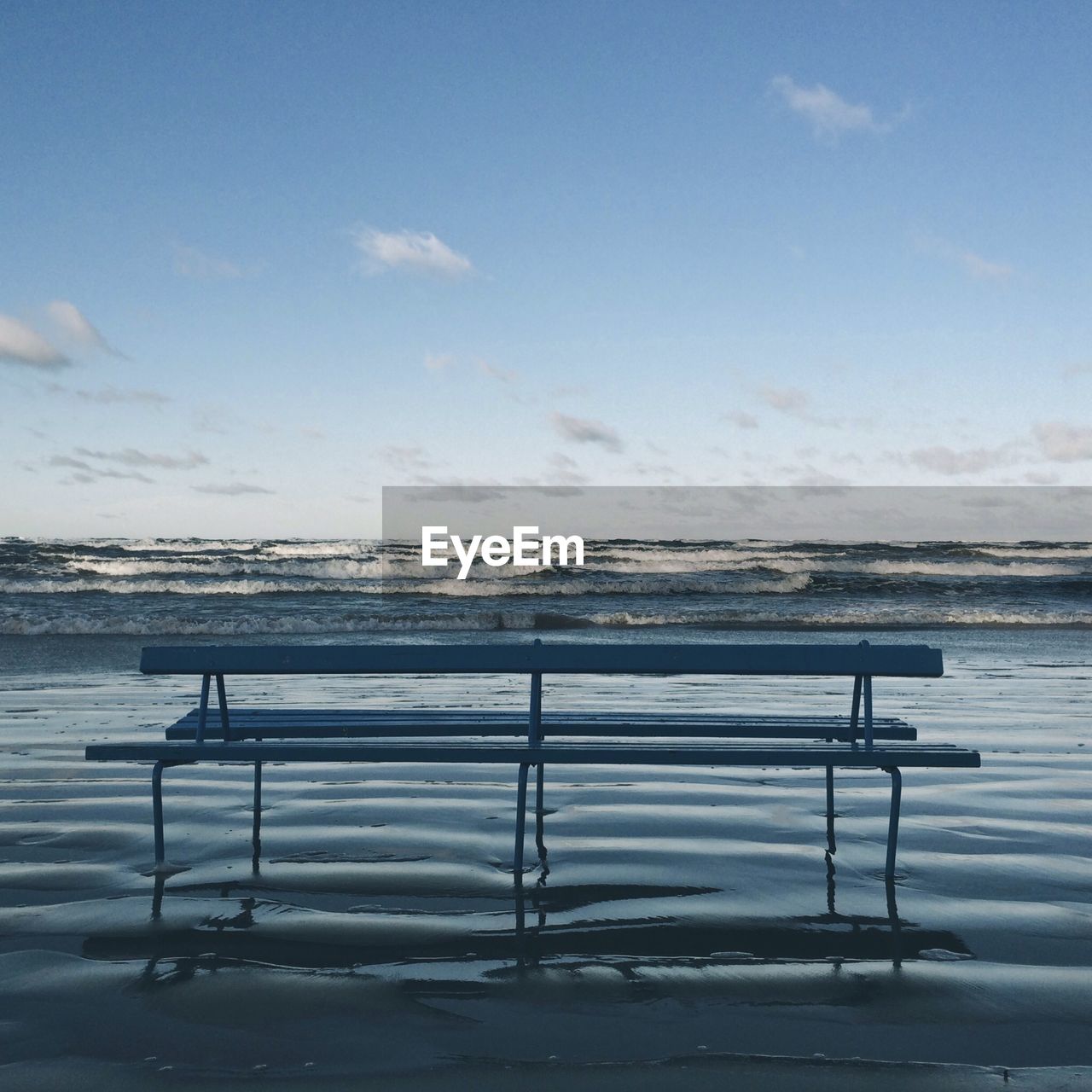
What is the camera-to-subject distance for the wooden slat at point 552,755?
3.62 m

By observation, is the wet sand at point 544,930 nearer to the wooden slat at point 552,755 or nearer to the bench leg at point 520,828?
the bench leg at point 520,828

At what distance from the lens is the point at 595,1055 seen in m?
2.33

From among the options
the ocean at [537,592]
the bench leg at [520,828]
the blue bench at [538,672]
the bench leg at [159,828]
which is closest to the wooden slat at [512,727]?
the blue bench at [538,672]

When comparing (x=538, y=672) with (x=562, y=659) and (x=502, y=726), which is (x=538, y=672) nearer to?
(x=562, y=659)

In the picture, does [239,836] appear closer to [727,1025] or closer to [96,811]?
[96,811]

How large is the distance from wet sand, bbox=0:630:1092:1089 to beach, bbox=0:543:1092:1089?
0.04 feet

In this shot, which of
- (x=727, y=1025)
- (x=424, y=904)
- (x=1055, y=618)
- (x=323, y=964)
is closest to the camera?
(x=727, y=1025)

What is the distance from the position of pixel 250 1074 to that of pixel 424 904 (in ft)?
3.83

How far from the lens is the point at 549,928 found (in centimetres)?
316

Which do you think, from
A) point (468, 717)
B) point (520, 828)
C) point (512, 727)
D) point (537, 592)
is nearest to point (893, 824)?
point (520, 828)

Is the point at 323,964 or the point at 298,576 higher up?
the point at 298,576

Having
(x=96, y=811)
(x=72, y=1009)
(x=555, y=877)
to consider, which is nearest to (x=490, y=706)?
(x=96, y=811)

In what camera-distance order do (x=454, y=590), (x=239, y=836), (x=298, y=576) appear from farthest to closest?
1. (x=298, y=576)
2. (x=454, y=590)
3. (x=239, y=836)

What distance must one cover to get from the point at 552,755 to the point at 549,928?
2.25 ft
